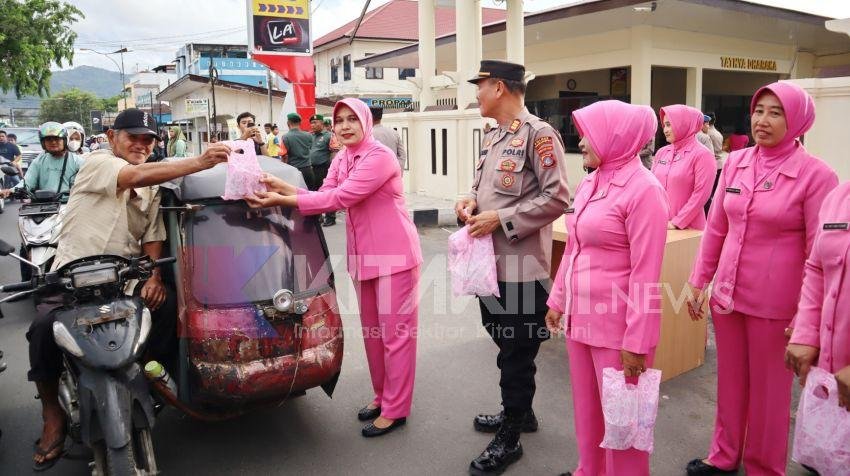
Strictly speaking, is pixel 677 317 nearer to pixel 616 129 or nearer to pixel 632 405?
pixel 632 405

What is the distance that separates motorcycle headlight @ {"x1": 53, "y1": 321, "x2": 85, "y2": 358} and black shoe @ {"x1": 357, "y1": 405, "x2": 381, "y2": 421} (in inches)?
68.4

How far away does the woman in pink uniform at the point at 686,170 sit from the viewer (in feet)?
14.6

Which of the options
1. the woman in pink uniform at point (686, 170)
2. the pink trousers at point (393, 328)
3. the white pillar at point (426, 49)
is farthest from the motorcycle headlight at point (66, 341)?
the white pillar at point (426, 49)

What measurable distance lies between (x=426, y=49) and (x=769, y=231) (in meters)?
11.6

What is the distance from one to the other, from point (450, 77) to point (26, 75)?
12.8 metres

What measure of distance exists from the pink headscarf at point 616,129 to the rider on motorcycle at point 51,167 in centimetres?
641

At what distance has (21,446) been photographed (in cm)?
358

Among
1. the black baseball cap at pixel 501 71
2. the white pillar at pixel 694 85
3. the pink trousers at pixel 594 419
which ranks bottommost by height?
the pink trousers at pixel 594 419

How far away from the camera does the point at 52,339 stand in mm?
3055

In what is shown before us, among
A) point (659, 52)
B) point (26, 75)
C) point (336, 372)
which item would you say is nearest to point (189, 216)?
point (336, 372)

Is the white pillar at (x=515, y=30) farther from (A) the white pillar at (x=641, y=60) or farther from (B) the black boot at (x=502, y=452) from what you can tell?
(B) the black boot at (x=502, y=452)

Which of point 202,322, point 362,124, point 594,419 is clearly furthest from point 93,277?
point 594,419

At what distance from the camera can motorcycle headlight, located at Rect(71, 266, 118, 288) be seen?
106 inches

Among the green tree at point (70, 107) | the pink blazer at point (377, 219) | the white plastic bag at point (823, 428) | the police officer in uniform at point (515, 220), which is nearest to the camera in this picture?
the white plastic bag at point (823, 428)
